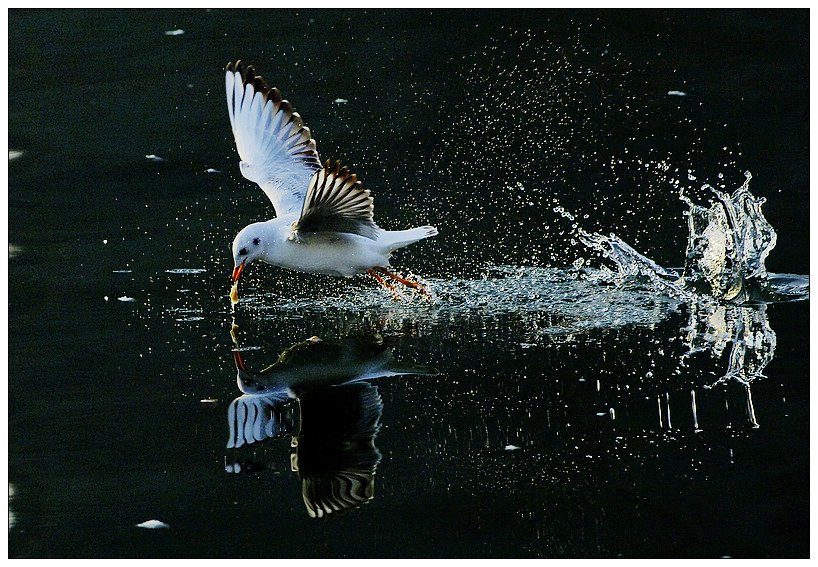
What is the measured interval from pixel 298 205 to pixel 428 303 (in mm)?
388

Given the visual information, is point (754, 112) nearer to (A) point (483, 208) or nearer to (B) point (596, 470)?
(A) point (483, 208)

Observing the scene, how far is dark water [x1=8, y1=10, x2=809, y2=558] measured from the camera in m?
1.72

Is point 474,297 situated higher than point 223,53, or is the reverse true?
point 223,53

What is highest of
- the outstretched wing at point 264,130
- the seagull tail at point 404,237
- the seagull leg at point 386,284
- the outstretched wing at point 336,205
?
the outstretched wing at point 264,130

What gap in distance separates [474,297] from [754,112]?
38.6 inches

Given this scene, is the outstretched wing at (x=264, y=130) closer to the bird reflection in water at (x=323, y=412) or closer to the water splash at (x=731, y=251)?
the bird reflection in water at (x=323, y=412)

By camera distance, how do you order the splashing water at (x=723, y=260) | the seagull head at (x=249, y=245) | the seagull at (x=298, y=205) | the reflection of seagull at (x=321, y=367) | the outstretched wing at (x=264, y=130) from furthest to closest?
the outstretched wing at (x=264, y=130) → the splashing water at (x=723, y=260) → the seagull head at (x=249, y=245) → the seagull at (x=298, y=205) → the reflection of seagull at (x=321, y=367)

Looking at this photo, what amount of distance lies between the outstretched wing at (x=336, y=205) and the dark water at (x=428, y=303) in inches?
8.8

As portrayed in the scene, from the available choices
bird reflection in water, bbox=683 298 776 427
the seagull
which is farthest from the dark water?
the seagull

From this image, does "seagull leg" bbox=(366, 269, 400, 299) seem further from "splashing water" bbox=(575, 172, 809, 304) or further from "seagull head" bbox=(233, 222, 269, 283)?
"splashing water" bbox=(575, 172, 809, 304)

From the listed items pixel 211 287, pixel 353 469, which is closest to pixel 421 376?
pixel 353 469

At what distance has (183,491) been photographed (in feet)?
5.77

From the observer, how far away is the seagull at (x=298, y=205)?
2.12 meters

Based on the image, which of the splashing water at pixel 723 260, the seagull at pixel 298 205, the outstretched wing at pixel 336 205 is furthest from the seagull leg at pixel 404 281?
the splashing water at pixel 723 260
